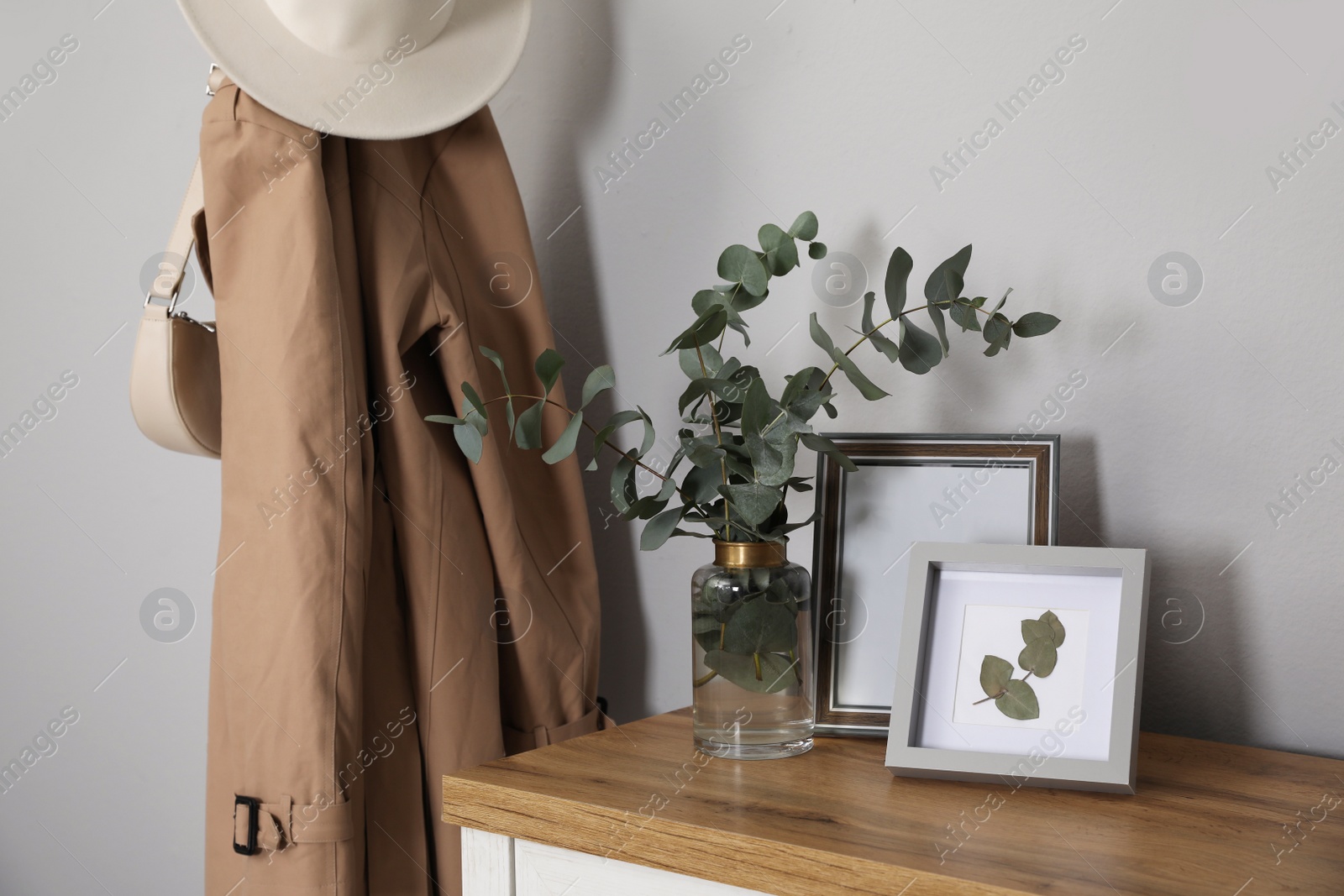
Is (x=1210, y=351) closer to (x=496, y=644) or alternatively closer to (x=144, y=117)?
(x=496, y=644)

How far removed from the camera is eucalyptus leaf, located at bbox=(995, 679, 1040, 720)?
0.74 m

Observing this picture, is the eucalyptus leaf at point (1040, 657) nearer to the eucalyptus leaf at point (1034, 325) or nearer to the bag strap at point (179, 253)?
the eucalyptus leaf at point (1034, 325)

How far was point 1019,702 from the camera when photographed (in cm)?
74

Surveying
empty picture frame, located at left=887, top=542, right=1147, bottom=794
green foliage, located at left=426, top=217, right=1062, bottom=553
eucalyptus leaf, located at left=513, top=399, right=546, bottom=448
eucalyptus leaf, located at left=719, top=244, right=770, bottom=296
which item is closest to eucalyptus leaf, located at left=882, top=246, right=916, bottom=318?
green foliage, located at left=426, top=217, right=1062, bottom=553

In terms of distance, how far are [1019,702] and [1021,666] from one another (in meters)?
0.03

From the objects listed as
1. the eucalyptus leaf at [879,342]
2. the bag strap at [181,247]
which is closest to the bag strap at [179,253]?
the bag strap at [181,247]

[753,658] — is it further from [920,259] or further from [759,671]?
[920,259]

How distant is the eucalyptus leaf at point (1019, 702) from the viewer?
0.74m

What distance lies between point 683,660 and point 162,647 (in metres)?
0.92

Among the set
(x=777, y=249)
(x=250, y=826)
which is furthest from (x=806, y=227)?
(x=250, y=826)

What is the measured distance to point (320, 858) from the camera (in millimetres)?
851

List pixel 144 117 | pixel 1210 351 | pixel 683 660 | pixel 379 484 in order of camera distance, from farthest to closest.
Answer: pixel 144 117 < pixel 683 660 < pixel 379 484 < pixel 1210 351

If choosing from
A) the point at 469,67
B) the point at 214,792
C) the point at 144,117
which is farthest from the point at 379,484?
the point at 144,117

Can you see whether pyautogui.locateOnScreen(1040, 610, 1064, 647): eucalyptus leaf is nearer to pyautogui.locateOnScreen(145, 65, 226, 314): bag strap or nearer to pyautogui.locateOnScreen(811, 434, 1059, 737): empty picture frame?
pyautogui.locateOnScreen(811, 434, 1059, 737): empty picture frame
